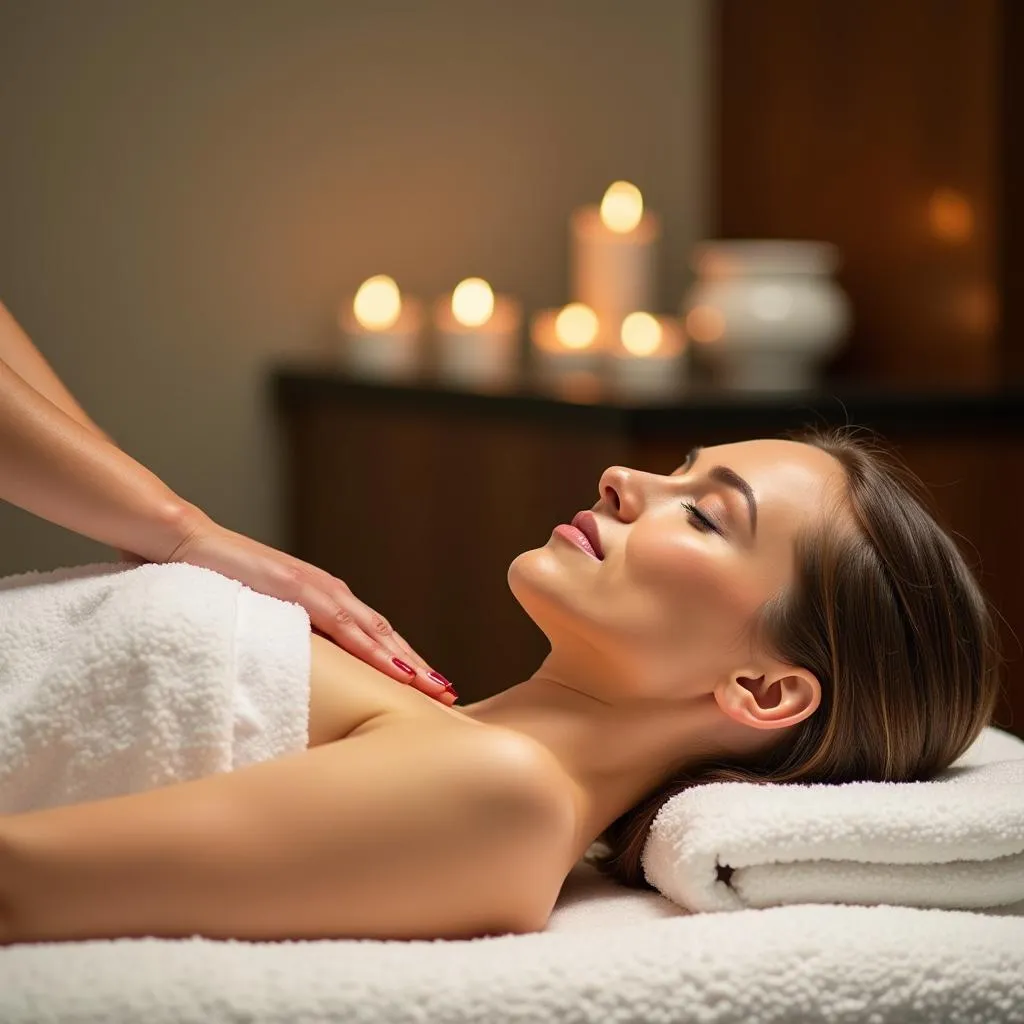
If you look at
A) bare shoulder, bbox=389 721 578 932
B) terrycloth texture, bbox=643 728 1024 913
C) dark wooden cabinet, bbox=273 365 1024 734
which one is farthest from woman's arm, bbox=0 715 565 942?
A: dark wooden cabinet, bbox=273 365 1024 734

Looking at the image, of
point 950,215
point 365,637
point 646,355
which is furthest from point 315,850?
point 950,215

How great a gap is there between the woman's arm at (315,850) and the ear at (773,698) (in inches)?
7.6

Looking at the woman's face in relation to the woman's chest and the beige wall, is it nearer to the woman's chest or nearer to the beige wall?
the woman's chest

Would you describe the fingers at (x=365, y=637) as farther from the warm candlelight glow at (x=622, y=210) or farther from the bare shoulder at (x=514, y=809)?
the warm candlelight glow at (x=622, y=210)

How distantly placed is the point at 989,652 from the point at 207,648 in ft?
2.06

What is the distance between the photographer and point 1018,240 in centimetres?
275

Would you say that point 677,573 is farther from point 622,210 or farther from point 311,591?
point 622,210

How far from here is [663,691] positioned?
126 cm

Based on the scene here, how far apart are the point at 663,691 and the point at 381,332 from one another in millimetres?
1824

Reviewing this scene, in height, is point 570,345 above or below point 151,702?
above

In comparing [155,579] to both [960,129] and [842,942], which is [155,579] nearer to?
[842,942]

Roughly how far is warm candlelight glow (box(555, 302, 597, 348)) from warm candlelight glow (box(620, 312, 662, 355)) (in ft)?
0.66

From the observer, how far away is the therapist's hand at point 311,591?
1.32 metres

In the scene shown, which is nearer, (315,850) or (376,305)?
(315,850)
